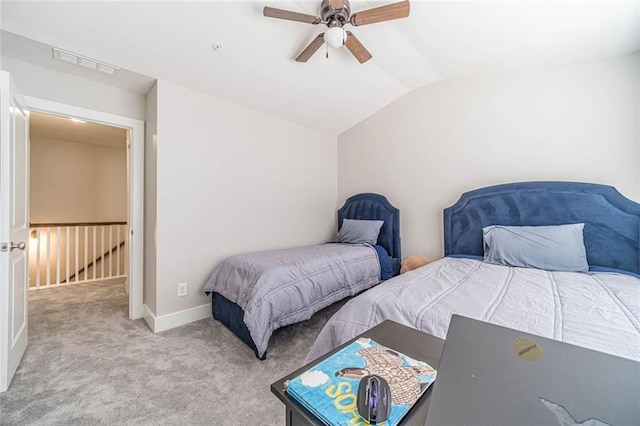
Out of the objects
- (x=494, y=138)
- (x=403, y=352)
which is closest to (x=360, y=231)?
(x=494, y=138)

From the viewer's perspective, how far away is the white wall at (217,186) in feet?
8.51

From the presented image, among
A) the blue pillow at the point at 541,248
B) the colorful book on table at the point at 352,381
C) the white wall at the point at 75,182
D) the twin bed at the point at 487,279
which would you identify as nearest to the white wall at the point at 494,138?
the twin bed at the point at 487,279

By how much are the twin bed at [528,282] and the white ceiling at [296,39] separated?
1248mm

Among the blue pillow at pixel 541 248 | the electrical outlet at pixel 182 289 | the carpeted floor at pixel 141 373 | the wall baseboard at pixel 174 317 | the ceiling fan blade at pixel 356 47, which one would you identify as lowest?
the carpeted floor at pixel 141 373

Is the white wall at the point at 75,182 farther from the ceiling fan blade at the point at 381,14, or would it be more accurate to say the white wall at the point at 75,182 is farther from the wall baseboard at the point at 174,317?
the ceiling fan blade at the point at 381,14

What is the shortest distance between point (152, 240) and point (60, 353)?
106cm

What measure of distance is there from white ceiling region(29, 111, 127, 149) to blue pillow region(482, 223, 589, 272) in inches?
197

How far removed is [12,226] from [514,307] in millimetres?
3088

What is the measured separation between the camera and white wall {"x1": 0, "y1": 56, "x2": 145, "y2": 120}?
7.38 feet

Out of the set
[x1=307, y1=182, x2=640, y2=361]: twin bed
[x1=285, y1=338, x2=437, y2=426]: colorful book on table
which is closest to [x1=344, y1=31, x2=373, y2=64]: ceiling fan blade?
[x1=307, y1=182, x2=640, y2=361]: twin bed

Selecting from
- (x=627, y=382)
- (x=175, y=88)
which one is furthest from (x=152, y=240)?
(x=627, y=382)

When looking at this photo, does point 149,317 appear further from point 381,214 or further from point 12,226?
point 381,214

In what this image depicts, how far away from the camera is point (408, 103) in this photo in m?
3.55

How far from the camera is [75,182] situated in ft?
16.5
